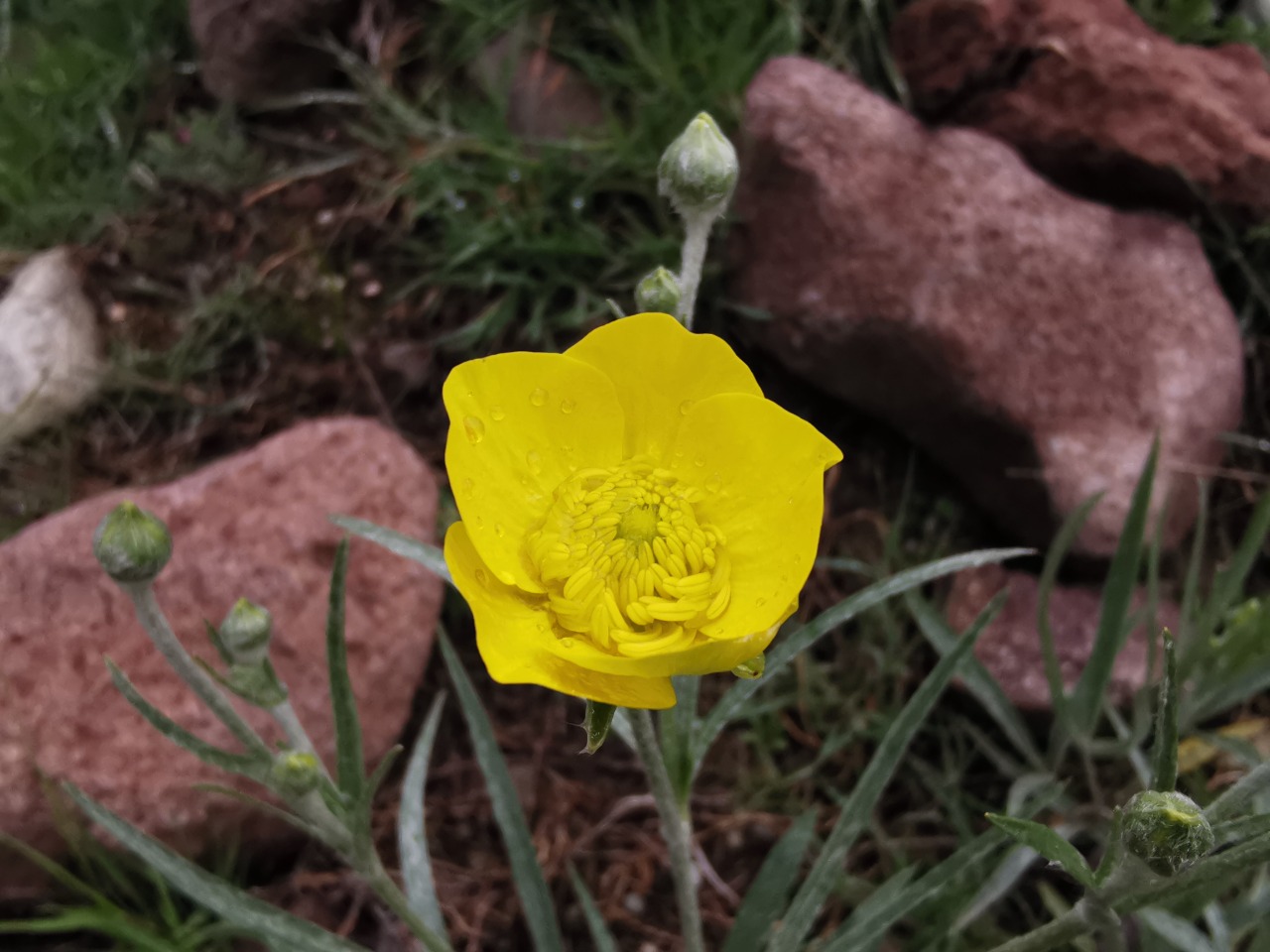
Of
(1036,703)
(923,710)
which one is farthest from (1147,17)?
(923,710)

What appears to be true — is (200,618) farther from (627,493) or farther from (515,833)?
(627,493)

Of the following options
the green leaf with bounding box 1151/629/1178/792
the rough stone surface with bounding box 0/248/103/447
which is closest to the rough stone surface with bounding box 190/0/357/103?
the rough stone surface with bounding box 0/248/103/447

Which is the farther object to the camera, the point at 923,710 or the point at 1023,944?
the point at 923,710

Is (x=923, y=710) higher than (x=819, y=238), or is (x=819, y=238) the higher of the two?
(x=819, y=238)

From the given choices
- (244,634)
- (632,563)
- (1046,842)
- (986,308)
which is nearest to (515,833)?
(244,634)

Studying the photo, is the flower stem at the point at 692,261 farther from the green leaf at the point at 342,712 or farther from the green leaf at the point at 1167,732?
the green leaf at the point at 1167,732

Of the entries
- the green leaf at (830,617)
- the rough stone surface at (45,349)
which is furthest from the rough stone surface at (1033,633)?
the rough stone surface at (45,349)

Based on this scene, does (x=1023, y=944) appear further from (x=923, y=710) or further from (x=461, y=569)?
(x=461, y=569)
